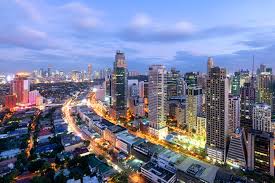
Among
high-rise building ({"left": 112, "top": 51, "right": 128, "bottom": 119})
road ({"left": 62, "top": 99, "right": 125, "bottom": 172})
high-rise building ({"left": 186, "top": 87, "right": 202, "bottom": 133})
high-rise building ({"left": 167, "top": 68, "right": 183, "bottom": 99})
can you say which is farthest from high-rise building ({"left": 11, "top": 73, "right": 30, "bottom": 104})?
high-rise building ({"left": 186, "top": 87, "right": 202, "bottom": 133})

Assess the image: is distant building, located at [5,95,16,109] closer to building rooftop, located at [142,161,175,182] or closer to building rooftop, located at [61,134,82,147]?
building rooftop, located at [61,134,82,147]

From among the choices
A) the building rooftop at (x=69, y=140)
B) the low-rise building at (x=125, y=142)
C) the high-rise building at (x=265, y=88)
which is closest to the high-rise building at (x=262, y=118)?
the low-rise building at (x=125, y=142)

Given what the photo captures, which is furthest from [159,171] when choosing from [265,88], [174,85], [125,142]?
[174,85]

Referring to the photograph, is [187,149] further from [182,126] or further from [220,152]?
[182,126]

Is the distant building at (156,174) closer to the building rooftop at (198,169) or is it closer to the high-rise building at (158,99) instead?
the building rooftop at (198,169)

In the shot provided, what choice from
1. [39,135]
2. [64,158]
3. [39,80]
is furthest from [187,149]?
Result: [39,80]

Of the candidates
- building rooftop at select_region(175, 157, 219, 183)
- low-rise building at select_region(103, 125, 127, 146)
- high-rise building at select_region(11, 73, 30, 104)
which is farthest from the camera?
high-rise building at select_region(11, 73, 30, 104)
